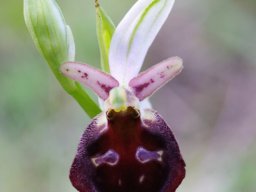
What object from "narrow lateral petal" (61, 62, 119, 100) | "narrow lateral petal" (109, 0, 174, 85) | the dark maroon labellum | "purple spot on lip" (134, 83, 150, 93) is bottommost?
the dark maroon labellum

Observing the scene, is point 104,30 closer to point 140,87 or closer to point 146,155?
point 140,87

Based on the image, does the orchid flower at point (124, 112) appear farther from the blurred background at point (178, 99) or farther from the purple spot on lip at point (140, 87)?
the blurred background at point (178, 99)

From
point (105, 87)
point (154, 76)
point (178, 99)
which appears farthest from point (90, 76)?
point (178, 99)

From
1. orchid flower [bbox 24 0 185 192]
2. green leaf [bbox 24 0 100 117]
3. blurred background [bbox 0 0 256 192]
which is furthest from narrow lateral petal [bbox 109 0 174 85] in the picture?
blurred background [bbox 0 0 256 192]

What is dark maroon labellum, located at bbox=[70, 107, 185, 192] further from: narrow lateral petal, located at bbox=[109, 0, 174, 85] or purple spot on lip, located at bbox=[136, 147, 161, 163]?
narrow lateral petal, located at bbox=[109, 0, 174, 85]

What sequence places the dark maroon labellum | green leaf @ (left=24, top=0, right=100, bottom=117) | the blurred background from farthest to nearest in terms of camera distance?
the blurred background → green leaf @ (left=24, top=0, right=100, bottom=117) → the dark maroon labellum

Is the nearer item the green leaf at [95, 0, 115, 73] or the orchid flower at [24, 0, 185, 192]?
the orchid flower at [24, 0, 185, 192]

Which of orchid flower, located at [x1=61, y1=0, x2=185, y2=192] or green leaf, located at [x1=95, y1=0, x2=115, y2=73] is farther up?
green leaf, located at [x1=95, y1=0, x2=115, y2=73]
